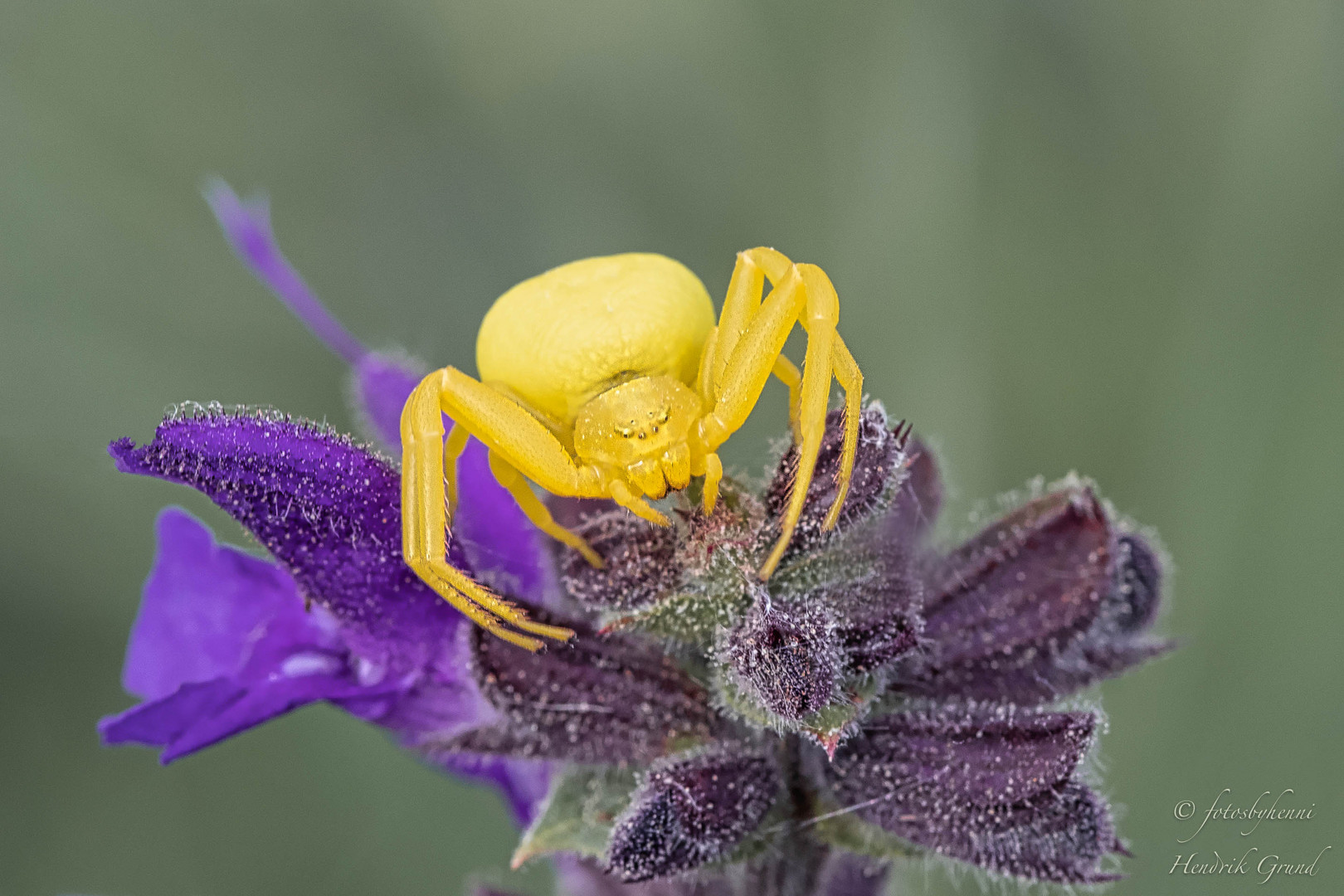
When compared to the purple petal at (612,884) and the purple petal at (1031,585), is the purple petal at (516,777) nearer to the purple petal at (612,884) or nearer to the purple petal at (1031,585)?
the purple petal at (612,884)

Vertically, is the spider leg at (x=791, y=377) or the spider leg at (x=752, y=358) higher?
the spider leg at (x=791, y=377)

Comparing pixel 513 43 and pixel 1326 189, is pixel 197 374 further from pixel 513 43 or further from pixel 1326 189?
pixel 1326 189

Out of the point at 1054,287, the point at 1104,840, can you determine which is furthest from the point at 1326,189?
the point at 1104,840

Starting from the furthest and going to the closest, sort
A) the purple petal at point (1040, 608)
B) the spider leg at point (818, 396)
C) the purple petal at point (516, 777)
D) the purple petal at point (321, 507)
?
1. the purple petal at point (516, 777)
2. the purple petal at point (1040, 608)
3. the purple petal at point (321, 507)
4. the spider leg at point (818, 396)

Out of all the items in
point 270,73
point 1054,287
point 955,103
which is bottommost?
point 1054,287

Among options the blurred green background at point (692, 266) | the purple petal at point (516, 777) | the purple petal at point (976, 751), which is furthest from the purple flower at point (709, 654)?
the blurred green background at point (692, 266)

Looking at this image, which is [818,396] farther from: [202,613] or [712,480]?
[202,613]

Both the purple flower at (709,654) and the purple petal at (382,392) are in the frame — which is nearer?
the purple flower at (709,654)

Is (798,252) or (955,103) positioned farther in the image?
(798,252)
